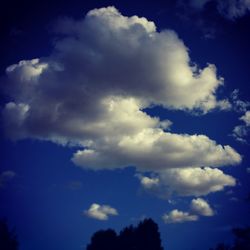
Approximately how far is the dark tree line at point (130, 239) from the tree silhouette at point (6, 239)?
20.2 m

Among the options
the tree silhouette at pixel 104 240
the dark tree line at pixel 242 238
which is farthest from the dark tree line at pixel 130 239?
the dark tree line at pixel 242 238

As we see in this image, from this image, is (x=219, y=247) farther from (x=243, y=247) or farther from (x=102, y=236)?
(x=102, y=236)

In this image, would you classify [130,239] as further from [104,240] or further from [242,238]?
[242,238]

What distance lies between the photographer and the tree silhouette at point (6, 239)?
7541cm

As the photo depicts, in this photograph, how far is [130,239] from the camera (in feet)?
268

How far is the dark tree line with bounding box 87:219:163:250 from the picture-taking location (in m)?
80.9

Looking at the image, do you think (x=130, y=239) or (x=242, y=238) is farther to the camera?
(x=130, y=239)

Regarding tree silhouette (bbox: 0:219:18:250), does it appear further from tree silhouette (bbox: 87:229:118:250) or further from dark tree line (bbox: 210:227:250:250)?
dark tree line (bbox: 210:227:250:250)

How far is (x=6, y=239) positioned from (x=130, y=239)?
109ft

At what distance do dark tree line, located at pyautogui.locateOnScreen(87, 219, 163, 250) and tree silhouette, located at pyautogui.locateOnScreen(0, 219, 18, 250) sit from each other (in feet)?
66.3

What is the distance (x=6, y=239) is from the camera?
253 feet

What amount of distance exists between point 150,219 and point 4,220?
41.1m

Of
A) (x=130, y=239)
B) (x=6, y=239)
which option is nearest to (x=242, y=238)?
(x=130, y=239)

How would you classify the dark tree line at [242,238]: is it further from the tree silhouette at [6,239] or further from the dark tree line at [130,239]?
the tree silhouette at [6,239]
